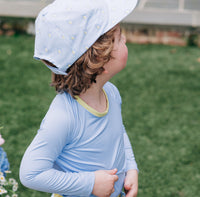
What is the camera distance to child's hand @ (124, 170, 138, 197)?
158cm

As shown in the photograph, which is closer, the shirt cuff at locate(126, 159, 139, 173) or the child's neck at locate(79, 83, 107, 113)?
the child's neck at locate(79, 83, 107, 113)

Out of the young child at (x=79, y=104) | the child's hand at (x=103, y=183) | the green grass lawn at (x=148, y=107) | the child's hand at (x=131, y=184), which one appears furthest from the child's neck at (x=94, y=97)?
the green grass lawn at (x=148, y=107)

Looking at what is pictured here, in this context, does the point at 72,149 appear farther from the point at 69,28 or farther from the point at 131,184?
the point at 69,28

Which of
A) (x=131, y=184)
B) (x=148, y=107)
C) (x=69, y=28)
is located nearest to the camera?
(x=69, y=28)

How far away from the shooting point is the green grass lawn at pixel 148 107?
2.91m

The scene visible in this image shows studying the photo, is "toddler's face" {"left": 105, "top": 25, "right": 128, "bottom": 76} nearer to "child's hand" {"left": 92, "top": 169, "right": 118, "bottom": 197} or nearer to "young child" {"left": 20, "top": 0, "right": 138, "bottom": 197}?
"young child" {"left": 20, "top": 0, "right": 138, "bottom": 197}

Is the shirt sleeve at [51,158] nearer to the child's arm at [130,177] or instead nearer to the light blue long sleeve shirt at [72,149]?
the light blue long sleeve shirt at [72,149]

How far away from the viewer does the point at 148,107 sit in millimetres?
3783

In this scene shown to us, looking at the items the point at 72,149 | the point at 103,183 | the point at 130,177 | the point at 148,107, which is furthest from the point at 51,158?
the point at 148,107

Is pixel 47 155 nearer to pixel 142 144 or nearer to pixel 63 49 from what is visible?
pixel 63 49

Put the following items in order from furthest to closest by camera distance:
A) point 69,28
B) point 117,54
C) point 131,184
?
point 131,184
point 117,54
point 69,28

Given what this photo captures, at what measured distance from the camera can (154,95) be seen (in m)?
3.98

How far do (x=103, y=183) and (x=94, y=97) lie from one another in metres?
0.36

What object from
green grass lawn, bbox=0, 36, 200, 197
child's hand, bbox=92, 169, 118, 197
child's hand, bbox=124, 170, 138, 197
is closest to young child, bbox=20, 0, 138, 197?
child's hand, bbox=92, 169, 118, 197
